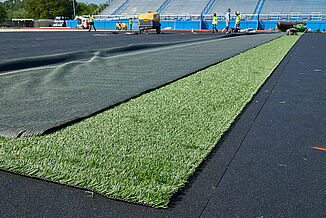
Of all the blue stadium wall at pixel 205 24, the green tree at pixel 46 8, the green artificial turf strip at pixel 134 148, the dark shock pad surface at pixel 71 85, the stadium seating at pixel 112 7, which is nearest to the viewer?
the green artificial turf strip at pixel 134 148

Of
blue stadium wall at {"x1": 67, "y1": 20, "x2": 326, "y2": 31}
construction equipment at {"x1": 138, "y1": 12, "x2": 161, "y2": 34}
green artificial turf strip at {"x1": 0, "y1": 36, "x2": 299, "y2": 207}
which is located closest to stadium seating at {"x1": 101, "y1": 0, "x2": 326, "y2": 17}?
blue stadium wall at {"x1": 67, "y1": 20, "x2": 326, "y2": 31}

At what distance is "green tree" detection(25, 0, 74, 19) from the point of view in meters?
86.2

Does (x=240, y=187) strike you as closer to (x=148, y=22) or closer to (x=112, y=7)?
(x=148, y=22)

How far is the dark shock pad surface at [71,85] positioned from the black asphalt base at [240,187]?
989 mm

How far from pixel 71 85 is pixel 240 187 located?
11.2 ft

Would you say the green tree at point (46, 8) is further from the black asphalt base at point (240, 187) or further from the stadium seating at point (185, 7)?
the black asphalt base at point (240, 187)

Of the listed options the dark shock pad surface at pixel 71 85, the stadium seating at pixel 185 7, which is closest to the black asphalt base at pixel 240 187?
the dark shock pad surface at pixel 71 85

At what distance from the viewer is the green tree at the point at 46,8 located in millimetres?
86250

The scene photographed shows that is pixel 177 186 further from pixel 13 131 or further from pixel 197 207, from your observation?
pixel 13 131

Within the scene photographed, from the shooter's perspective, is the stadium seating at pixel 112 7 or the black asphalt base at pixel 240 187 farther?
the stadium seating at pixel 112 7

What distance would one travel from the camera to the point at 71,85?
4570 mm

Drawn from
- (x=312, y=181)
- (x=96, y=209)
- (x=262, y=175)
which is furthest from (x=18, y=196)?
(x=312, y=181)

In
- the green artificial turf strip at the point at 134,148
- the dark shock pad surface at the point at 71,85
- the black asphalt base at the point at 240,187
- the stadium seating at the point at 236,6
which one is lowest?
the black asphalt base at the point at 240,187

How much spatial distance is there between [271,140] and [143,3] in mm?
51341
